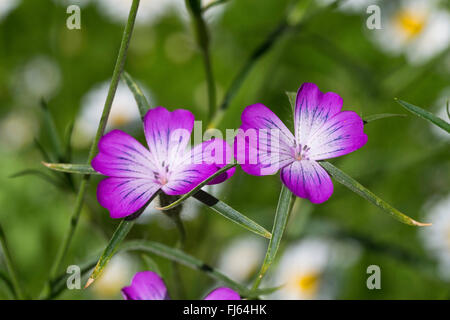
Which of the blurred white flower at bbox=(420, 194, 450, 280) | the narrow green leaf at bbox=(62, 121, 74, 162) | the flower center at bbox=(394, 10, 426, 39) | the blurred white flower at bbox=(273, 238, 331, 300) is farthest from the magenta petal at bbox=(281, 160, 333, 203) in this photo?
the flower center at bbox=(394, 10, 426, 39)

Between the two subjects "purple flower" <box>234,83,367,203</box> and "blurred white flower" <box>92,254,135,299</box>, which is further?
"blurred white flower" <box>92,254,135,299</box>

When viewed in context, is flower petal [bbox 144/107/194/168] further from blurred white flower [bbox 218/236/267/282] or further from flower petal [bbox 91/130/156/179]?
blurred white flower [bbox 218/236/267/282]

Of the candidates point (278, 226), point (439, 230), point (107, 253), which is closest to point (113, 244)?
point (107, 253)

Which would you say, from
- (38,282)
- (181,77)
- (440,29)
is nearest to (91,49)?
(181,77)

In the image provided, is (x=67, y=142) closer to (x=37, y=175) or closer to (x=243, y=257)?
(x=37, y=175)

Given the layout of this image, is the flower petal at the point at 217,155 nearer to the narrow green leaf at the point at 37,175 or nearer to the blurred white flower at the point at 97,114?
the narrow green leaf at the point at 37,175
